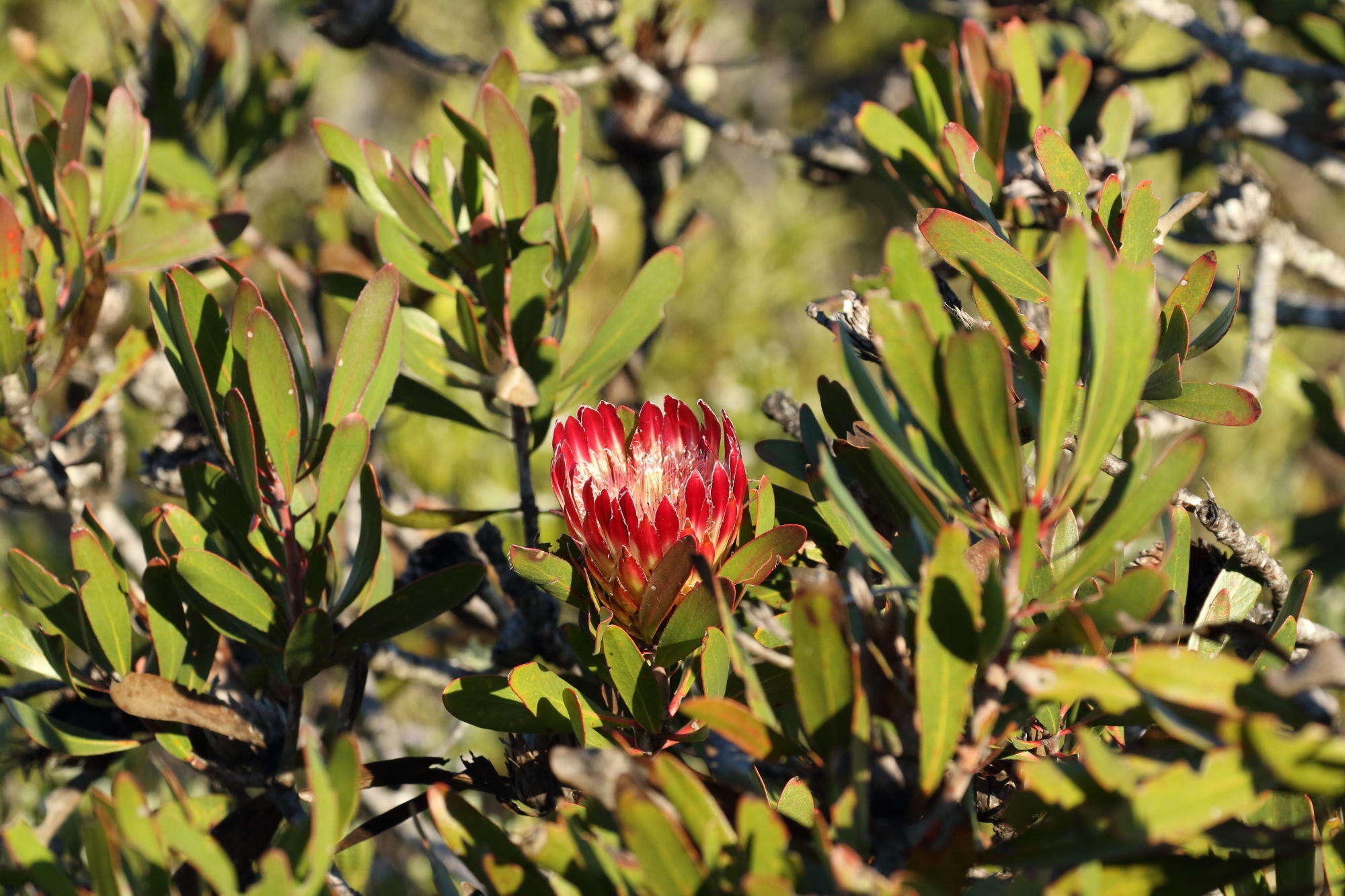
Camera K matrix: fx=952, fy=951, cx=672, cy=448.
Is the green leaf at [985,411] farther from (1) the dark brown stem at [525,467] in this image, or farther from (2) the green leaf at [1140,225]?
(1) the dark brown stem at [525,467]

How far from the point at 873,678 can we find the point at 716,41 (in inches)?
112

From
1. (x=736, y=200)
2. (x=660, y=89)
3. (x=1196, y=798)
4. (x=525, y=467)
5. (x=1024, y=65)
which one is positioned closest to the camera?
(x=1196, y=798)

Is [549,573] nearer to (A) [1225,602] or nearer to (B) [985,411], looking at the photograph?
(B) [985,411]

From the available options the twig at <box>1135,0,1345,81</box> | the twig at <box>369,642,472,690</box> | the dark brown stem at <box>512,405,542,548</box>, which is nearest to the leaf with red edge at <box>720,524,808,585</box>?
the dark brown stem at <box>512,405,542,548</box>

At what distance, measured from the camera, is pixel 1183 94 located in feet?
8.69

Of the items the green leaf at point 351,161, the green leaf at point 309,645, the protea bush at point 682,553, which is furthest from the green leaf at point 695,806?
the green leaf at point 351,161

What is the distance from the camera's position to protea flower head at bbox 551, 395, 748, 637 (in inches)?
17.4

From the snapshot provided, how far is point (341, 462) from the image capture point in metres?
0.46

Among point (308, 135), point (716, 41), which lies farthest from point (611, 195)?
point (308, 135)

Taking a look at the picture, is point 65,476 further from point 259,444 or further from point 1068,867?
point 1068,867

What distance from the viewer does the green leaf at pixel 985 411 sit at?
319 mm

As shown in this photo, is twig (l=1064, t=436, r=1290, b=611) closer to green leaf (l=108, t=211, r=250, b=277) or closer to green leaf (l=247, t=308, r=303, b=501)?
green leaf (l=247, t=308, r=303, b=501)

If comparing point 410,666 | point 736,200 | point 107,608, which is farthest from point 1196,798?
point 736,200

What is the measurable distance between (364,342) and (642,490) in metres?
0.16
